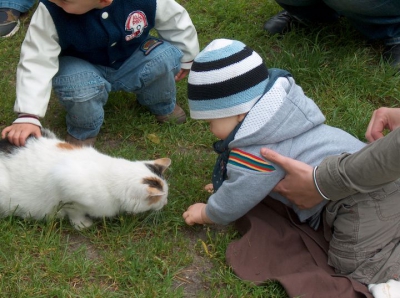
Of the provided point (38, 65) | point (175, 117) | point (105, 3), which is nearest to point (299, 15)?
point (175, 117)

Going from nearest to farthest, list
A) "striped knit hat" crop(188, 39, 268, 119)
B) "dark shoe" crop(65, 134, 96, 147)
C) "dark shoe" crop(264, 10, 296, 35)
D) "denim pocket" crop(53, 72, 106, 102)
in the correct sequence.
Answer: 1. "striped knit hat" crop(188, 39, 268, 119)
2. "denim pocket" crop(53, 72, 106, 102)
3. "dark shoe" crop(65, 134, 96, 147)
4. "dark shoe" crop(264, 10, 296, 35)

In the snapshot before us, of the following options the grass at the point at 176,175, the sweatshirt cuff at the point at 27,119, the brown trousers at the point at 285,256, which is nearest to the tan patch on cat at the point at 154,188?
the grass at the point at 176,175

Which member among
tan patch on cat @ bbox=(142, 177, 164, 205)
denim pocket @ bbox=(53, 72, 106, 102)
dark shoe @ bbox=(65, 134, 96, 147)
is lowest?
dark shoe @ bbox=(65, 134, 96, 147)

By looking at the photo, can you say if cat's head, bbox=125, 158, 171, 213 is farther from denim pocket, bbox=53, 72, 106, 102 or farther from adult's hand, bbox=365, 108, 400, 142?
adult's hand, bbox=365, 108, 400, 142

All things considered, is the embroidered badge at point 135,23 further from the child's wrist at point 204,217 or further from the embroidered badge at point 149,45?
the child's wrist at point 204,217

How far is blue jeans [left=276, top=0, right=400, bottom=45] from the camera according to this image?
11.8 feet

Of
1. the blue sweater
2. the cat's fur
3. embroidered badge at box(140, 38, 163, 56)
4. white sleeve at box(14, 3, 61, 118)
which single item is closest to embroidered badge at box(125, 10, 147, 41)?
the blue sweater

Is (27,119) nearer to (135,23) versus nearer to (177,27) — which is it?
(135,23)

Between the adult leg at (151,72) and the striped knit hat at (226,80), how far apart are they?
90 cm

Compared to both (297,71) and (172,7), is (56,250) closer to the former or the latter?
(172,7)

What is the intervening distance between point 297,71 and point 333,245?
1.61 meters

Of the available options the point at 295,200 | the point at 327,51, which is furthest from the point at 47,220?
the point at 327,51

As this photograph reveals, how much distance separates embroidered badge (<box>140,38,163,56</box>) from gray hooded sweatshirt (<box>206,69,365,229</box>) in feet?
3.63

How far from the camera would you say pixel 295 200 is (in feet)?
7.85
